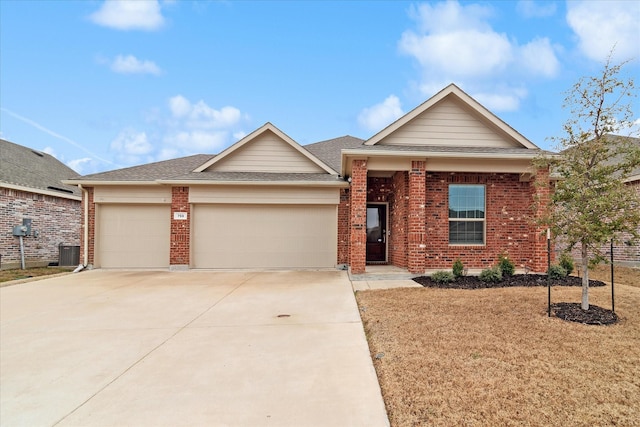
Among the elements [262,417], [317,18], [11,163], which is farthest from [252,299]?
[11,163]

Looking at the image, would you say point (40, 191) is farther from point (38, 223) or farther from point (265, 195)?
point (265, 195)

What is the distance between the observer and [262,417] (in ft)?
8.86

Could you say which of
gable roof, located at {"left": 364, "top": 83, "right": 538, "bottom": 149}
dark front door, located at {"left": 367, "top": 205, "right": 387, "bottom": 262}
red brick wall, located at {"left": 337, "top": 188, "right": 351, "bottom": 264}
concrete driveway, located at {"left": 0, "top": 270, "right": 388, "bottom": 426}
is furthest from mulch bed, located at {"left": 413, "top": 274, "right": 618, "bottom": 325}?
gable roof, located at {"left": 364, "top": 83, "right": 538, "bottom": 149}

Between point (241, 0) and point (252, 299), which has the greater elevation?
point (241, 0)

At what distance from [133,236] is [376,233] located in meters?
8.67

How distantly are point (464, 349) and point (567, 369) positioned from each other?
0.97 m

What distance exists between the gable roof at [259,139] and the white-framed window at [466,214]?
4.05 meters

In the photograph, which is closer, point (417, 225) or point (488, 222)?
point (417, 225)

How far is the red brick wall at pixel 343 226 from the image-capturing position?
1112cm

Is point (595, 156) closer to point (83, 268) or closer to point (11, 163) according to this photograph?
point (83, 268)

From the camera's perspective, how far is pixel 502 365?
3406 millimetres

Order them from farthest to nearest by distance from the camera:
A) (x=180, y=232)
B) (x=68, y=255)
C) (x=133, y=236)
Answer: (x=68, y=255) → (x=133, y=236) → (x=180, y=232)

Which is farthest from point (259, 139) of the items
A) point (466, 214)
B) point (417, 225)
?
point (466, 214)

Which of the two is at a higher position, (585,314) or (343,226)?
(343,226)
